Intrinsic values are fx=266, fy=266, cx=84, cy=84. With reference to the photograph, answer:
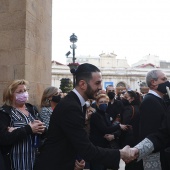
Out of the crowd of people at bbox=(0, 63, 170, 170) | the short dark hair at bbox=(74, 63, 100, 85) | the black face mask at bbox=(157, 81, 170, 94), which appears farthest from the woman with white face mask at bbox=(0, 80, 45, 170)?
the black face mask at bbox=(157, 81, 170, 94)

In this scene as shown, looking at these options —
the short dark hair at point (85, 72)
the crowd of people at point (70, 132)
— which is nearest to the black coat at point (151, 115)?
the crowd of people at point (70, 132)

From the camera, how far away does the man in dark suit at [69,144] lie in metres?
2.40

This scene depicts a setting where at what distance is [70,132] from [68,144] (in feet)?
0.53

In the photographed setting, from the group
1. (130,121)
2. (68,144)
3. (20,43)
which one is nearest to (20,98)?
(68,144)

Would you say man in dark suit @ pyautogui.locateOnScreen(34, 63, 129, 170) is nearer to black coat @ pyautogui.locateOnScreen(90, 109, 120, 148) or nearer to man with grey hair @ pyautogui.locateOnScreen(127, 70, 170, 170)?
man with grey hair @ pyautogui.locateOnScreen(127, 70, 170, 170)

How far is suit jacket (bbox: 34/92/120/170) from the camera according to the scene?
2402mm

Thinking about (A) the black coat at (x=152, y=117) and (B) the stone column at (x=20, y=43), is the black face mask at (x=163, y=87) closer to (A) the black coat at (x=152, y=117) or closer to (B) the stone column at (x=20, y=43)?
(A) the black coat at (x=152, y=117)

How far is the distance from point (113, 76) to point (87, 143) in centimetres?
5730

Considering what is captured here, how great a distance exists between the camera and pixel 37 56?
18.9 feet

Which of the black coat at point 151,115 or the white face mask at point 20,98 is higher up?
the white face mask at point 20,98

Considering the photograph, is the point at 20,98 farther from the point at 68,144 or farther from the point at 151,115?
the point at 151,115

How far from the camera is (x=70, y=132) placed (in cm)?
240

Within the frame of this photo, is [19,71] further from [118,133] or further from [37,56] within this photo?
[118,133]

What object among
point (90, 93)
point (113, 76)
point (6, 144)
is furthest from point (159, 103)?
point (113, 76)
